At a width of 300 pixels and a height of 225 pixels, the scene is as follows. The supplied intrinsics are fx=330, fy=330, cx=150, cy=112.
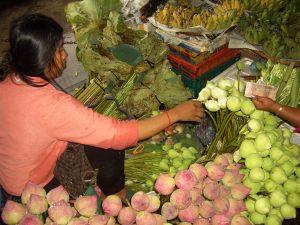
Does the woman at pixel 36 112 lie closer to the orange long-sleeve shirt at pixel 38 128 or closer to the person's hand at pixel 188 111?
the orange long-sleeve shirt at pixel 38 128

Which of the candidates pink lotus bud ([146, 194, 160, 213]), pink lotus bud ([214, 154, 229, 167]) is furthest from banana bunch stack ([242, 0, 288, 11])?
pink lotus bud ([146, 194, 160, 213])

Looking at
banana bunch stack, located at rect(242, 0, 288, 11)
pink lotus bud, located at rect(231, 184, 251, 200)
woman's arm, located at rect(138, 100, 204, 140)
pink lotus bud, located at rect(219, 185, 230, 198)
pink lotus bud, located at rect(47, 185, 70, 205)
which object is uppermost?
pink lotus bud, located at rect(47, 185, 70, 205)

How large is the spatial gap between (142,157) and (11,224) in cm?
123

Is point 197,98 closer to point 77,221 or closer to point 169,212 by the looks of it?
point 169,212

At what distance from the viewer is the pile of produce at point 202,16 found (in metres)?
3.00

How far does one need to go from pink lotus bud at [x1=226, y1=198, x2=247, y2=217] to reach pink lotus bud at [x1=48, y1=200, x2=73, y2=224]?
0.59 meters

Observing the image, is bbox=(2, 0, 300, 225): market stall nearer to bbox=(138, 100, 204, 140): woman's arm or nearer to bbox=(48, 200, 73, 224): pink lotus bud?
bbox=(48, 200, 73, 224): pink lotus bud

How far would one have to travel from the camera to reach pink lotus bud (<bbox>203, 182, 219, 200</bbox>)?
4.01 ft

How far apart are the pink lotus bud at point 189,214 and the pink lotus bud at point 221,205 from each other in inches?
2.9

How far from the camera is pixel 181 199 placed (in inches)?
46.6

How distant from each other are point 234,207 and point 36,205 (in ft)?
2.36

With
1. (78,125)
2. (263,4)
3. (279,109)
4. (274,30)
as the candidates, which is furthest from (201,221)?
(263,4)

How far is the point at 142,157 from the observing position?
2.27 metres

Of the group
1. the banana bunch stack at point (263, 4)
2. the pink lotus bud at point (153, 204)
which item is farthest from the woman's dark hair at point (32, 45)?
the banana bunch stack at point (263, 4)
